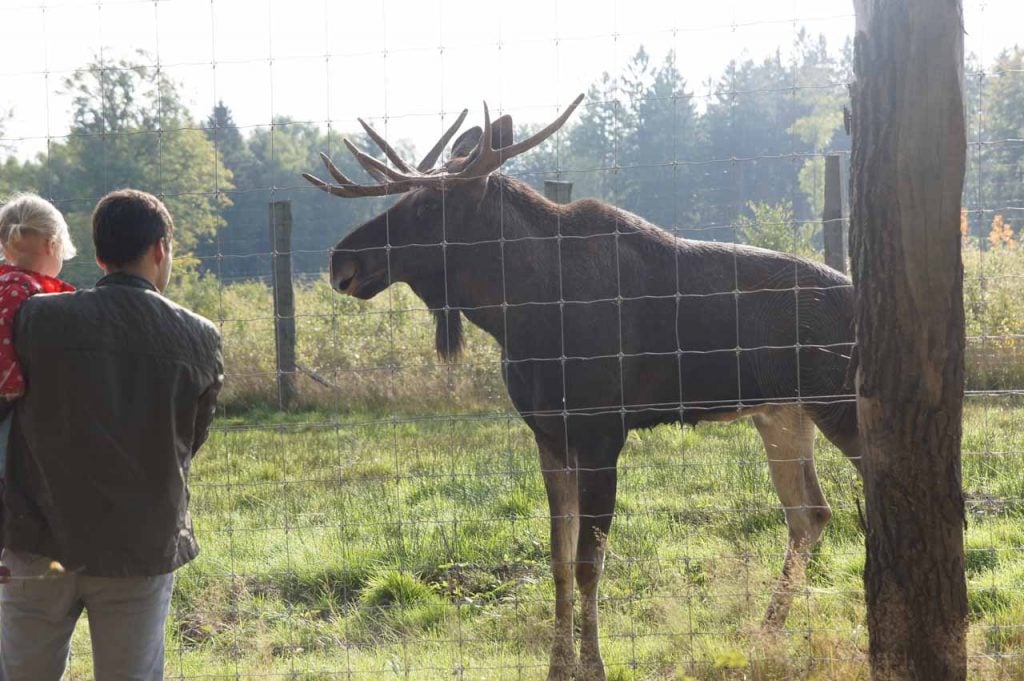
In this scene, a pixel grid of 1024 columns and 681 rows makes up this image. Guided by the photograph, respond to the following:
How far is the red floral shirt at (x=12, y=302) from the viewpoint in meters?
2.75

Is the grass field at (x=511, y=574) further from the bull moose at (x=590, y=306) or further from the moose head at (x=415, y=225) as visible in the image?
the moose head at (x=415, y=225)

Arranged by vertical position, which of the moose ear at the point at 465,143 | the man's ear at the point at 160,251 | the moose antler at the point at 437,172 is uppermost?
the moose ear at the point at 465,143

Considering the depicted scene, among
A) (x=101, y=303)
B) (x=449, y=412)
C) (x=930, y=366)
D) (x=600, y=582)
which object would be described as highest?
(x=101, y=303)

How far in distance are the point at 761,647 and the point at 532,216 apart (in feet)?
7.44

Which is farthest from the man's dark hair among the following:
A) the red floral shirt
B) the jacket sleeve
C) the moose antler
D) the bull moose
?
the bull moose

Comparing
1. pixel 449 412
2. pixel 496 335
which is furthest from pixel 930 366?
pixel 449 412

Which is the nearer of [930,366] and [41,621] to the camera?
[41,621]

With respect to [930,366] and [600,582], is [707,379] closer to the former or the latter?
[600,582]

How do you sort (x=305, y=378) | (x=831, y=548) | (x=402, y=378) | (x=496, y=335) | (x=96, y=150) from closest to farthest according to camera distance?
1. (x=496, y=335)
2. (x=831, y=548)
3. (x=96, y=150)
4. (x=402, y=378)
5. (x=305, y=378)

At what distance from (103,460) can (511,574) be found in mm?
2984

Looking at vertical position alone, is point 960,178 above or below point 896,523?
above

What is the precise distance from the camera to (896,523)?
3.28 m

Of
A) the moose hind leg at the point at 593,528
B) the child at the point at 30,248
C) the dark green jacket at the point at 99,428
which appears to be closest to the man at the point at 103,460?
the dark green jacket at the point at 99,428

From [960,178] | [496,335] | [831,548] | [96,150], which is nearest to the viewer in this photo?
[960,178]
